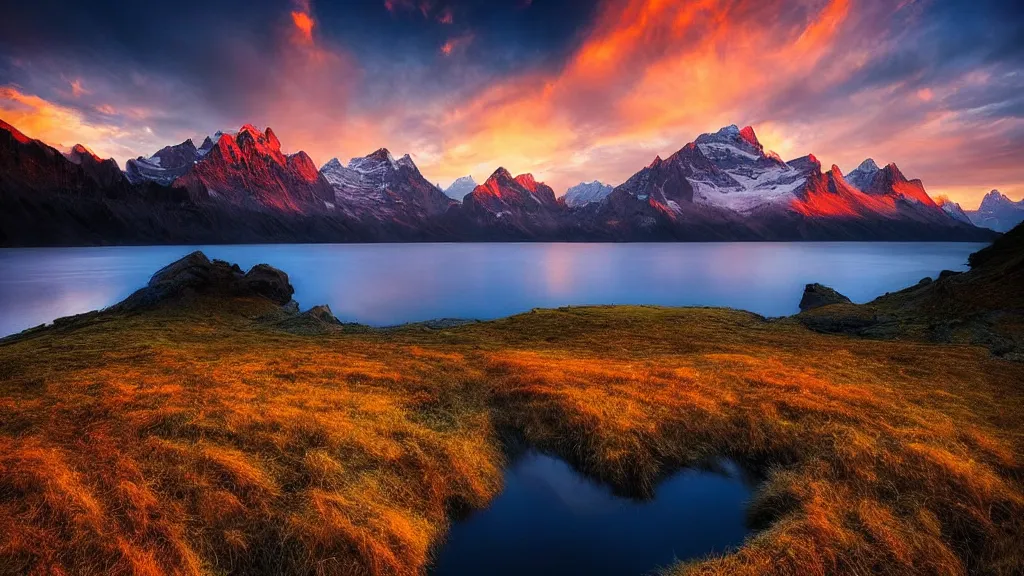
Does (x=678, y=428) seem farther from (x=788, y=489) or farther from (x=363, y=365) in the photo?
(x=363, y=365)

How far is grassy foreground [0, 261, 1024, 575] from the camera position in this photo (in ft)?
30.2

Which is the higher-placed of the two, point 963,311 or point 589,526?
point 963,311

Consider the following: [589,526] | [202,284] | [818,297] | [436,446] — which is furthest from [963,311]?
[202,284]

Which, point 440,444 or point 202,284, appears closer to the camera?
point 440,444

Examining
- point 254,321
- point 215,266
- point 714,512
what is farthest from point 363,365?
point 215,266

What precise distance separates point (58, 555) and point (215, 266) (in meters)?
44.3

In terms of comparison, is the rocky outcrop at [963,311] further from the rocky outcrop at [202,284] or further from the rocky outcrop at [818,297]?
the rocky outcrop at [202,284]

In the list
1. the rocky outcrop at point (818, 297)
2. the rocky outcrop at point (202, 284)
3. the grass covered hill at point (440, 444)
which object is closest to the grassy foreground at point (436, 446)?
the grass covered hill at point (440, 444)

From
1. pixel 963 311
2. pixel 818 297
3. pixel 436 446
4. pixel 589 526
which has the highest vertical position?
pixel 963 311

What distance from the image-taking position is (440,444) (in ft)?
45.5

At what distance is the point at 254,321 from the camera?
127 feet

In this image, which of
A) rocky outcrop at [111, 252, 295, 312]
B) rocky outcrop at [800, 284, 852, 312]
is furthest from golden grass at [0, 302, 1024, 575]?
rocky outcrop at [800, 284, 852, 312]

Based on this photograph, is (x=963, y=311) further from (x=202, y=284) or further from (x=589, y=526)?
(x=202, y=284)

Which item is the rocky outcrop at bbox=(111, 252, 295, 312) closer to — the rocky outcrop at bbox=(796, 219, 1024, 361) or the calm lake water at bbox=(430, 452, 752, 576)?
the calm lake water at bbox=(430, 452, 752, 576)
